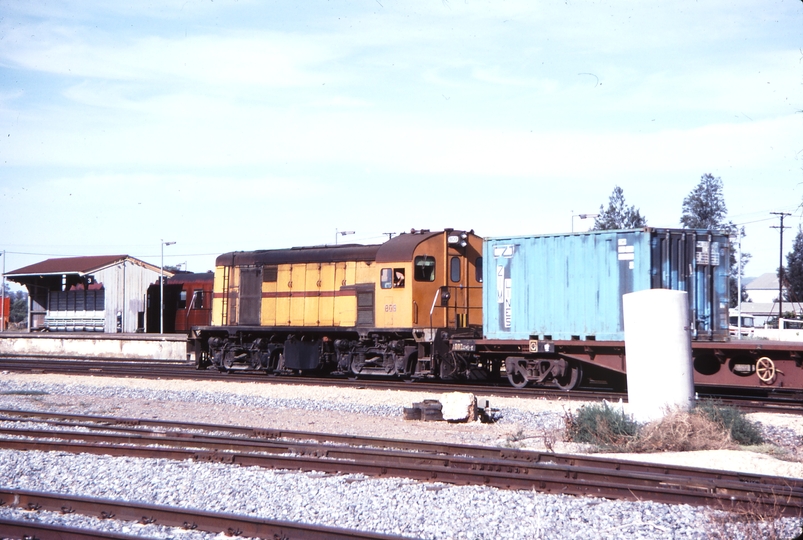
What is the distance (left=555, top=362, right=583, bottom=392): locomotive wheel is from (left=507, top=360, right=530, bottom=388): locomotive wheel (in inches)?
32.1

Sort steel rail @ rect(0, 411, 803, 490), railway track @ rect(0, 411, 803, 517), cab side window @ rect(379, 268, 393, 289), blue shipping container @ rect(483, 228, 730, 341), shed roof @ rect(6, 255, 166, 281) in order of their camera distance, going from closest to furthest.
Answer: railway track @ rect(0, 411, 803, 517), steel rail @ rect(0, 411, 803, 490), blue shipping container @ rect(483, 228, 730, 341), cab side window @ rect(379, 268, 393, 289), shed roof @ rect(6, 255, 166, 281)

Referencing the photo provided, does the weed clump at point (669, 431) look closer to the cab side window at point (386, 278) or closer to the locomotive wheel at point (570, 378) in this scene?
the locomotive wheel at point (570, 378)

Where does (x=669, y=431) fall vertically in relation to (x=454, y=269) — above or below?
below

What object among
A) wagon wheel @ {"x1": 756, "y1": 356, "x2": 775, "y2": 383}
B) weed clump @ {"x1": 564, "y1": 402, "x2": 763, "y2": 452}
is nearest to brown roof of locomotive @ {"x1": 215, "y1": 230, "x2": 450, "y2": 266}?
wagon wheel @ {"x1": 756, "y1": 356, "x2": 775, "y2": 383}

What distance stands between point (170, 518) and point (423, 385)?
12.1m

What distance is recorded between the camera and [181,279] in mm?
39062

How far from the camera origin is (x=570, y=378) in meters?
17.8

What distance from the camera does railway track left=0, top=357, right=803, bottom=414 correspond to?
15492 mm

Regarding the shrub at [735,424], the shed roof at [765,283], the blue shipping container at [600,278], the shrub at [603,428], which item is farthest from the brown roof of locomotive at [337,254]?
the shed roof at [765,283]

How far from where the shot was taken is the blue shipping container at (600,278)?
1661 centimetres

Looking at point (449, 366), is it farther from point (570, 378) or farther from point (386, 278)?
point (570, 378)

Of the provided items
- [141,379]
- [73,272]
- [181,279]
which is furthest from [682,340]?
[73,272]

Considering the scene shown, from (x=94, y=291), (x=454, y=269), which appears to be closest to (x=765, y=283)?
(x=94, y=291)

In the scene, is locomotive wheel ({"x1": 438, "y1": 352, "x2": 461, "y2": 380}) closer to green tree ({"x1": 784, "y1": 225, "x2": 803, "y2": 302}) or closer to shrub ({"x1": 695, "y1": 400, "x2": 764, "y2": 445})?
shrub ({"x1": 695, "y1": 400, "x2": 764, "y2": 445})
